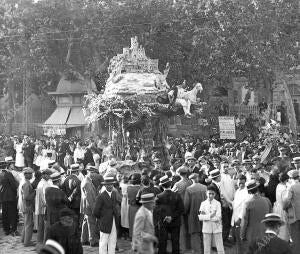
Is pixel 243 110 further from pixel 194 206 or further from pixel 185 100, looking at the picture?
pixel 194 206

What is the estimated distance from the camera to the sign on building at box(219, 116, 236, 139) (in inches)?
1078

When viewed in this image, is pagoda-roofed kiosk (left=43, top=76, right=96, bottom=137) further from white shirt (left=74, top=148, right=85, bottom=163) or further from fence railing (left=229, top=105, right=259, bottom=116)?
white shirt (left=74, top=148, right=85, bottom=163)

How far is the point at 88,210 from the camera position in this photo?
42.2 ft

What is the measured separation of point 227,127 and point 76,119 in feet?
54.4

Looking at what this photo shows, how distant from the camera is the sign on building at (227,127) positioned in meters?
27.4

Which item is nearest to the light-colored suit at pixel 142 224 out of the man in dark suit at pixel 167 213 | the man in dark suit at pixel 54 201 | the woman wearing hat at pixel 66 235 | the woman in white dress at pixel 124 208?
the woman wearing hat at pixel 66 235

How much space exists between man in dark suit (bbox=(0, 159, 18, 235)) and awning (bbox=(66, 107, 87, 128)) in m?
26.5

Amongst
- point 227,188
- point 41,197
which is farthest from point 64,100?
point 227,188

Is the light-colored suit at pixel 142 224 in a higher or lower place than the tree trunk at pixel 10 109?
lower

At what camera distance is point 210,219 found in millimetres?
11047

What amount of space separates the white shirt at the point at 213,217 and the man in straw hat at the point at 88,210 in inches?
102

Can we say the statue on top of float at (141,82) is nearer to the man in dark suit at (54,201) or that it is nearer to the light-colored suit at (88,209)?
the light-colored suit at (88,209)

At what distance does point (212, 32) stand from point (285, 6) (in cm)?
530

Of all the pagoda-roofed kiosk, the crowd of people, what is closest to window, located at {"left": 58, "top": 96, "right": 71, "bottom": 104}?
the pagoda-roofed kiosk
